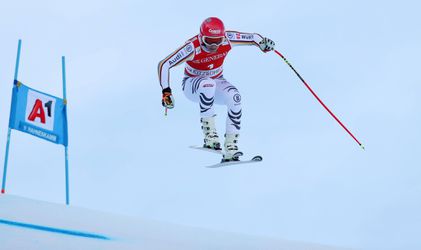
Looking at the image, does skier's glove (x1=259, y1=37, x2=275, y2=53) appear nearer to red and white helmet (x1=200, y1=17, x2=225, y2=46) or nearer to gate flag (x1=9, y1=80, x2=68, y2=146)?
red and white helmet (x1=200, y1=17, x2=225, y2=46)

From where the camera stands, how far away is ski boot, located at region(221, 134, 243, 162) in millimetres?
8109

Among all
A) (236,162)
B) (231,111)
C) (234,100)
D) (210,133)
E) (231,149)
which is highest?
(234,100)

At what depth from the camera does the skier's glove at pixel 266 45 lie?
336 inches

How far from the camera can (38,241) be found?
5.27 metres

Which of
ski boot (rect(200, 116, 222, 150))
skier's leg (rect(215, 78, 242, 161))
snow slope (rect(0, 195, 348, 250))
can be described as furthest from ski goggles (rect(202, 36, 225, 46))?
snow slope (rect(0, 195, 348, 250))

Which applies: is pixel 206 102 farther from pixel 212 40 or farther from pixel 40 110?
pixel 40 110

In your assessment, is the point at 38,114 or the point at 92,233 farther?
the point at 38,114

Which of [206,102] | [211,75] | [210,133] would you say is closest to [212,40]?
[211,75]

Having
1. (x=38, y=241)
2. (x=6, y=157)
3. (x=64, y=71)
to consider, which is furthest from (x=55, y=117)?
(x=38, y=241)

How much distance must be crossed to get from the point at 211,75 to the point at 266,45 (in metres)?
0.82

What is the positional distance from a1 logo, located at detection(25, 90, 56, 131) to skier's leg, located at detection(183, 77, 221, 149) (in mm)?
2240

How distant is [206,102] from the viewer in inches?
320

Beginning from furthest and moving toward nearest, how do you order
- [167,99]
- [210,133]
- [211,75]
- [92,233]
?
[211,75] → [210,133] → [167,99] → [92,233]

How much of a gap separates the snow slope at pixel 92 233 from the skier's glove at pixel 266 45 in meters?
2.47
